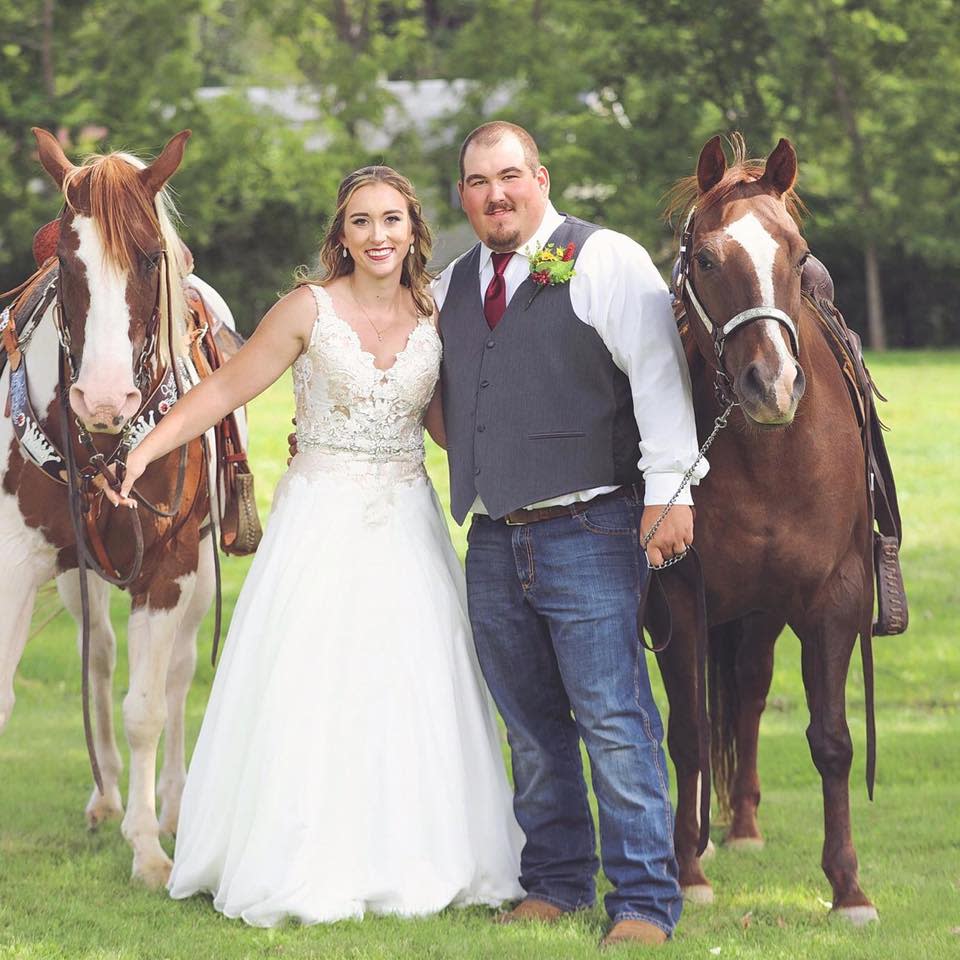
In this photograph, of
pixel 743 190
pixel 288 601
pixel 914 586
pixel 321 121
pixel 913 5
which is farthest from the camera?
pixel 321 121

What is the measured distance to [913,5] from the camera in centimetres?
2783

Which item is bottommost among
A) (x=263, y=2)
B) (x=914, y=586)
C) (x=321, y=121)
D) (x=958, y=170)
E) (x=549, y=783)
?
(x=914, y=586)

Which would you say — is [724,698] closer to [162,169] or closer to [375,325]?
[375,325]

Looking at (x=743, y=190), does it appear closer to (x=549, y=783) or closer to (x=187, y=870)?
(x=549, y=783)

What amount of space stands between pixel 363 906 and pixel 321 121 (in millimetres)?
28106

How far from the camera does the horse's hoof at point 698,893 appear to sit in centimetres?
453

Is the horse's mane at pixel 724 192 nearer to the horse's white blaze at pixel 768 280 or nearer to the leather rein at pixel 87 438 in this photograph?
the horse's white blaze at pixel 768 280

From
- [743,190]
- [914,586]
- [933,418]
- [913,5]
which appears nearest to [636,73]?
[913,5]

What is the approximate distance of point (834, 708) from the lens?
4.41m

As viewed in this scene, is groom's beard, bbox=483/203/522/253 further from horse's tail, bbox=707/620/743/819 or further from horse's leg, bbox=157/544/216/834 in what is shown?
horse's leg, bbox=157/544/216/834

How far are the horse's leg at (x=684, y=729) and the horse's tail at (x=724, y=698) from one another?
27.6 inches

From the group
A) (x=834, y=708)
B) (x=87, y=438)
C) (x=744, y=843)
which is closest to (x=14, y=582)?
(x=87, y=438)

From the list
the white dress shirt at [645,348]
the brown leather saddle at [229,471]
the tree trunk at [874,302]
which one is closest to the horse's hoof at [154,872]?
the brown leather saddle at [229,471]

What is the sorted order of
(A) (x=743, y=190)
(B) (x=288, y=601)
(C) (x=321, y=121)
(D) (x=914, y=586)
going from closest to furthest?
(A) (x=743, y=190) < (B) (x=288, y=601) < (D) (x=914, y=586) < (C) (x=321, y=121)
